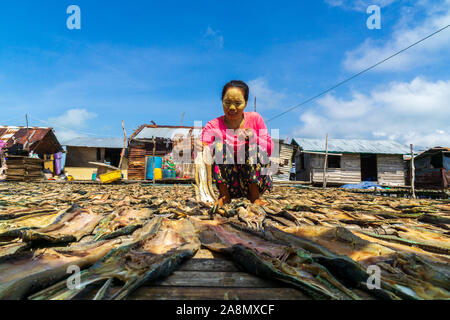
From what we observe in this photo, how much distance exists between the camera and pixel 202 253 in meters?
1.30

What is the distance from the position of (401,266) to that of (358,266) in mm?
295

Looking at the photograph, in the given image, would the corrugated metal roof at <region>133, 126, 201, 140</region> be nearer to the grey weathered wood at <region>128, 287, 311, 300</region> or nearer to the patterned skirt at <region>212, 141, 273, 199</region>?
Result: the patterned skirt at <region>212, 141, 273, 199</region>

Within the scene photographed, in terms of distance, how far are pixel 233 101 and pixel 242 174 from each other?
95 centimetres

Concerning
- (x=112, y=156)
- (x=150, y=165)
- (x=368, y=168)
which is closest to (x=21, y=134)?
(x=112, y=156)

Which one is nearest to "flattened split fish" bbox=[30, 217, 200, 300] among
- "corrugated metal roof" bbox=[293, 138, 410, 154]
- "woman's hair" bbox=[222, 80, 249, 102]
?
"woman's hair" bbox=[222, 80, 249, 102]

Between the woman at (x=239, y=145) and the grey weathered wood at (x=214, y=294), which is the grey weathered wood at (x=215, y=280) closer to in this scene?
the grey weathered wood at (x=214, y=294)

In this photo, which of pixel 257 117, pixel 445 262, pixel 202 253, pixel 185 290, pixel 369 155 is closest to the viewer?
pixel 185 290

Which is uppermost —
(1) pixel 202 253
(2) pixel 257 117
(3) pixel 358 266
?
(2) pixel 257 117

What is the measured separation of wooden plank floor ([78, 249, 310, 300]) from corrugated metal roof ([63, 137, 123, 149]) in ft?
72.8

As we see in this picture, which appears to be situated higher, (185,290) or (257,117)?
A: (257,117)

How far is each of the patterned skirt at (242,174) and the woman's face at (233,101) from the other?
0.48m

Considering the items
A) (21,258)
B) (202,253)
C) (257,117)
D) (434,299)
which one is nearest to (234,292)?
(202,253)
